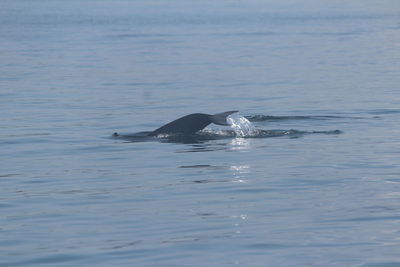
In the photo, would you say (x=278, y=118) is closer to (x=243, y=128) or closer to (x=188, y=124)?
(x=243, y=128)

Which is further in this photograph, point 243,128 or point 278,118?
point 278,118

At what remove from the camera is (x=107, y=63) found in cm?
3903

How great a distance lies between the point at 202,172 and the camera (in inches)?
566

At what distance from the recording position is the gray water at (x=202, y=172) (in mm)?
10000

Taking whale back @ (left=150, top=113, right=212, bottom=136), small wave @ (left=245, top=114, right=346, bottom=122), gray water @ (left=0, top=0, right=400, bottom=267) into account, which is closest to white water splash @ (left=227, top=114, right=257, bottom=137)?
gray water @ (left=0, top=0, right=400, bottom=267)

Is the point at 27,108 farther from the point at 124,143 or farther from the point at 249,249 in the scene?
the point at 249,249

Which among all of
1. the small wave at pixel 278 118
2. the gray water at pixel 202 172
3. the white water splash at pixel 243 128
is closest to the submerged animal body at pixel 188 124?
the gray water at pixel 202 172

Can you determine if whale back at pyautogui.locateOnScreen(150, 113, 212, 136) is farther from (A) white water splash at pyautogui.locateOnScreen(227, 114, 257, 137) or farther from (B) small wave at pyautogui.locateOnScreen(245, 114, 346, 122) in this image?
(B) small wave at pyautogui.locateOnScreen(245, 114, 346, 122)

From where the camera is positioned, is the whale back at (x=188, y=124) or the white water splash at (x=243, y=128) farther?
the white water splash at (x=243, y=128)

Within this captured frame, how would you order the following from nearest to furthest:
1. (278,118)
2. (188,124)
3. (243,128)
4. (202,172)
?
(202,172), (188,124), (243,128), (278,118)

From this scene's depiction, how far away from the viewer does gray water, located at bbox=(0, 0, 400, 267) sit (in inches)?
394

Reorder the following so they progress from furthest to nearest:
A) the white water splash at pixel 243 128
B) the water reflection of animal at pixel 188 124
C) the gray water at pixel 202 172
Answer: the white water splash at pixel 243 128 → the water reflection of animal at pixel 188 124 → the gray water at pixel 202 172

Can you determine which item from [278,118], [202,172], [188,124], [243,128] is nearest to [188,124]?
[188,124]

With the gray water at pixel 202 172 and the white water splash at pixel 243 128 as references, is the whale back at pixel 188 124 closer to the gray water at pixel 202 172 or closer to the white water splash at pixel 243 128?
the gray water at pixel 202 172
